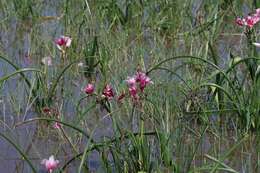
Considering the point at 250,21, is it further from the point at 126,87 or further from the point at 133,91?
the point at 133,91

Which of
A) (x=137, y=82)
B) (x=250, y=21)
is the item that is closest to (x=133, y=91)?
(x=137, y=82)

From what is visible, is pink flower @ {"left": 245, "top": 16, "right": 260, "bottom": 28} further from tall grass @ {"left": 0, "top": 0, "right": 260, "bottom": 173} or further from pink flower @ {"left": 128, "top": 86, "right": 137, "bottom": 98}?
pink flower @ {"left": 128, "top": 86, "right": 137, "bottom": 98}

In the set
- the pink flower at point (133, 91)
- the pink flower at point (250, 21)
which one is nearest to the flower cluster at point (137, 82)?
the pink flower at point (133, 91)

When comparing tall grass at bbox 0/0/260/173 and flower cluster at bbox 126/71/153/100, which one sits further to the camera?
tall grass at bbox 0/0/260/173

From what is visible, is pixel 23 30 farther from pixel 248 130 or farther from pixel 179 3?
pixel 248 130

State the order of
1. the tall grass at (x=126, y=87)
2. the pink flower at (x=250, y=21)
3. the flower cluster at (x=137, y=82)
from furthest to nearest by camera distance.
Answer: the pink flower at (x=250, y=21) → the tall grass at (x=126, y=87) → the flower cluster at (x=137, y=82)

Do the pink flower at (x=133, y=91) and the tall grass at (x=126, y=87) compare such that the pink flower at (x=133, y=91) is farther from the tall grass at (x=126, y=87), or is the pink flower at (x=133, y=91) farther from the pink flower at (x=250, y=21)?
the pink flower at (x=250, y=21)

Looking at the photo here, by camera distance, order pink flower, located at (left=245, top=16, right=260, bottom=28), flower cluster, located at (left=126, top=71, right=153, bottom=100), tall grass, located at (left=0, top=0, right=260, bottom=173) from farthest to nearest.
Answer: pink flower, located at (left=245, top=16, right=260, bottom=28)
tall grass, located at (left=0, top=0, right=260, bottom=173)
flower cluster, located at (left=126, top=71, right=153, bottom=100)

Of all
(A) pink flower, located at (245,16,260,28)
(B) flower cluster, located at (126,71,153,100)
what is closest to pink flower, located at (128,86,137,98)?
(B) flower cluster, located at (126,71,153,100)

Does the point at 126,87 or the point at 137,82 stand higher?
the point at 137,82

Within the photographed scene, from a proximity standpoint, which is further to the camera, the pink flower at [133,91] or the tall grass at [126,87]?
the tall grass at [126,87]

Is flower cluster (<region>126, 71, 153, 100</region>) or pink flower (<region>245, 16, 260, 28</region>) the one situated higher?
pink flower (<region>245, 16, 260, 28</region>)

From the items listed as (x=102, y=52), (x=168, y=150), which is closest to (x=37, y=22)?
(x=102, y=52)

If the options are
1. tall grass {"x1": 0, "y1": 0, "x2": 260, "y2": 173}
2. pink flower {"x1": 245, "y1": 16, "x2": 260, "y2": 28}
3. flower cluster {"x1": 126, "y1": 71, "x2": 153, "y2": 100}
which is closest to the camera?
flower cluster {"x1": 126, "y1": 71, "x2": 153, "y2": 100}
